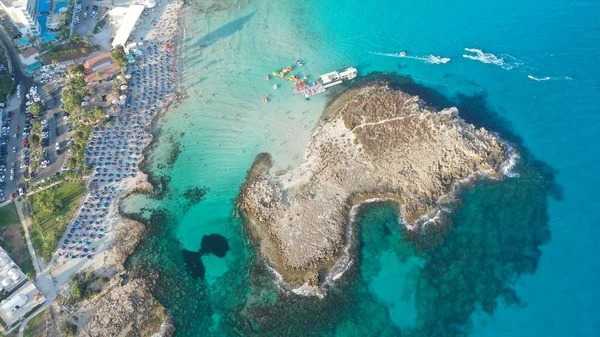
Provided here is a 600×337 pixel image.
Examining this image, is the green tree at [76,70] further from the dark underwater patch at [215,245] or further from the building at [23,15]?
the dark underwater patch at [215,245]

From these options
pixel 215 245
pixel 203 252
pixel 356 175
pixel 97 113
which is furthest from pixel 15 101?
pixel 356 175

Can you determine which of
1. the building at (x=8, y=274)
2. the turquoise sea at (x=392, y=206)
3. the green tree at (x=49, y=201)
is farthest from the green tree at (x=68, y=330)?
the green tree at (x=49, y=201)

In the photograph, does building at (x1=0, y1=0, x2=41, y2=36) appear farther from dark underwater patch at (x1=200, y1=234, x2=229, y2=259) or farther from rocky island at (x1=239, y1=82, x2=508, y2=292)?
dark underwater patch at (x1=200, y1=234, x2=229, y2=259)

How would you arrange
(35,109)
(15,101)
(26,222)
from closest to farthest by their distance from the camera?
(26,222) → (35,109) → (15,101)

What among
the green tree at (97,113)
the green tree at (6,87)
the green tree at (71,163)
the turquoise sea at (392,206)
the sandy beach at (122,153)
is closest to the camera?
the turquoise sea at (392,206)

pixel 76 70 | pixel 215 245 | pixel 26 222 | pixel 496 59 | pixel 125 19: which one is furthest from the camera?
pixel 125 19

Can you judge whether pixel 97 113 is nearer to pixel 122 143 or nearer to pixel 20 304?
pixel 122 143
